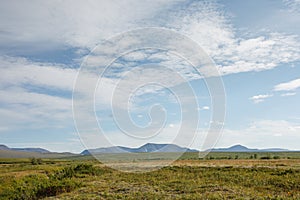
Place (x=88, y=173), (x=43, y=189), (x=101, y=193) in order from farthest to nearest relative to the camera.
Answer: (x=88, y=173) → (x=43, y=189) → (x=101, y=193)

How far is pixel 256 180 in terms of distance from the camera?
2922 centimetres

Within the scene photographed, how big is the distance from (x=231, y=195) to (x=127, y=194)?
6.70 m

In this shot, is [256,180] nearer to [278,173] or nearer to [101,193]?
[278,173]

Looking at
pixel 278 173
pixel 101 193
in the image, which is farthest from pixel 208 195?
pixel 278 173

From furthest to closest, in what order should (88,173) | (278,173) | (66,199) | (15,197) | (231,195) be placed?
(88,173) → (278,173) → (15,197) → (66,199) → (231,195)

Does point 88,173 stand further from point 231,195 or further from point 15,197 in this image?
point 231,195

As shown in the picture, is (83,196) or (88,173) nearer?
(83,196)

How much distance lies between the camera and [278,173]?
35.3 metres

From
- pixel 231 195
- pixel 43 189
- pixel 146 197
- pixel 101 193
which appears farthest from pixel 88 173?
pixel 231 195

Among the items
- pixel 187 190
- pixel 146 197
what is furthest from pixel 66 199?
pixel 187 190

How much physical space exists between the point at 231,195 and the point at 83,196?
30.5 ft

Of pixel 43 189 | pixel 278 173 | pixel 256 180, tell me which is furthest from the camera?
pixel 278 173

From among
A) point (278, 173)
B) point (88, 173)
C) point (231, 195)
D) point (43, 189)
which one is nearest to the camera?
point (231, 195)

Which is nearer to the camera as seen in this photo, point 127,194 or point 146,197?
point 146,197
